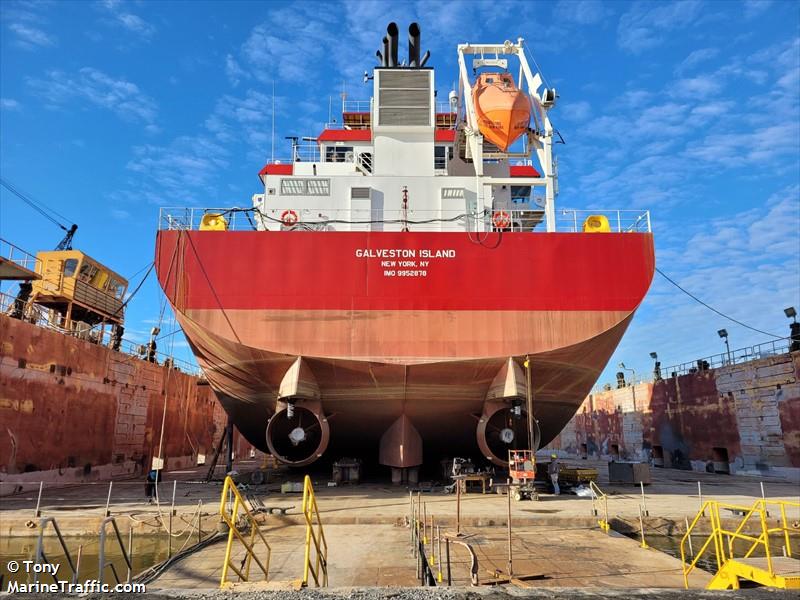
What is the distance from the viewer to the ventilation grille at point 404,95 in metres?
15.5

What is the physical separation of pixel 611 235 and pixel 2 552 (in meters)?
13.3

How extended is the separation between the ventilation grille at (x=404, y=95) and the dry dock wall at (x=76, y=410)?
10.1 meters

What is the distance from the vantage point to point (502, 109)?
1327 centimetres

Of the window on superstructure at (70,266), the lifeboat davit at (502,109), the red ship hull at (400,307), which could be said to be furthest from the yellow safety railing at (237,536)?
the window on superstructure at (70,266)

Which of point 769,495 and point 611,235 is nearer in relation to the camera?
point 611,235

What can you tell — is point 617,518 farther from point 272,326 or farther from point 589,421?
point 589,421

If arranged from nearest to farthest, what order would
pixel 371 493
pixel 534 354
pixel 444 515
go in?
pixel 444 515
pixel 534 354
pixel 371 493

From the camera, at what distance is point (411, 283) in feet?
39.3

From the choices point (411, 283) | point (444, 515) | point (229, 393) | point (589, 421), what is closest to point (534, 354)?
point (411, 283)

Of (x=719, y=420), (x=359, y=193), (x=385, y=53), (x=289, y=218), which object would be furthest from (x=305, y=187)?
(x=719, y=420)

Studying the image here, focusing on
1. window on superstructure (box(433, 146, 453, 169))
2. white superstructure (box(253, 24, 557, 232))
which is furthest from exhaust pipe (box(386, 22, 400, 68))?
window on superstructure (box(433, 146, 453, 169))

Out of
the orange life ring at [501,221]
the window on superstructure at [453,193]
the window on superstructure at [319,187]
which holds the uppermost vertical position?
the window on superstructure at [319,187]

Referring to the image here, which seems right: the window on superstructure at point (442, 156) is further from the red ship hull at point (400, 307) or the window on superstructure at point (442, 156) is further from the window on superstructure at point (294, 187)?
the red ship hull at point (400, 307)

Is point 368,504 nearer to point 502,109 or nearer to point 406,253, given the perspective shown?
point 406,253
